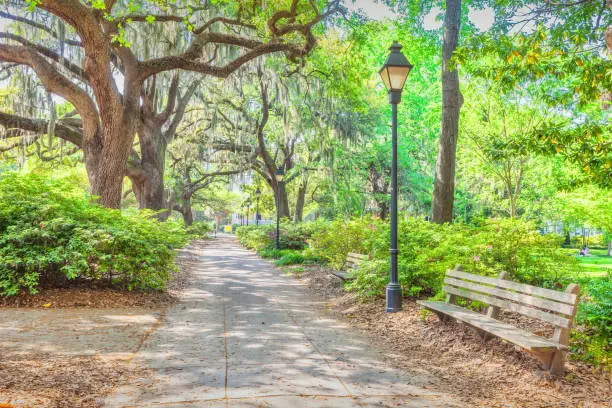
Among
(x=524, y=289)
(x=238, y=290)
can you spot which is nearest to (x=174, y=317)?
(x=238, y=290)

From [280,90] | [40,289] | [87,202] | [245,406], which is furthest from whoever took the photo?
[280,90]

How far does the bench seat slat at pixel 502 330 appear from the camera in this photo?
406 centimetres

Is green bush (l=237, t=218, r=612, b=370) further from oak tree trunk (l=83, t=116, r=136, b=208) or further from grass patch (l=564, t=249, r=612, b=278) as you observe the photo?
oak tree trunk (l=83, t=116, r=136, b=208)

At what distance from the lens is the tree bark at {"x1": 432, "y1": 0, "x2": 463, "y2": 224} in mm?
11047

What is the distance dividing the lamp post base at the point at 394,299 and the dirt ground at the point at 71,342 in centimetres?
334

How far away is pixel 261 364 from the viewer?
4527mm

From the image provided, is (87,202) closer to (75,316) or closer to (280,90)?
(75,316)

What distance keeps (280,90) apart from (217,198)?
4139 centimetres

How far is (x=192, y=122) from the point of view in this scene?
81.8ft

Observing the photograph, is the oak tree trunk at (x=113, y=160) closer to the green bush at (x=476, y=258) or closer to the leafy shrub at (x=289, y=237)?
the green bush at (x=476, y=258)

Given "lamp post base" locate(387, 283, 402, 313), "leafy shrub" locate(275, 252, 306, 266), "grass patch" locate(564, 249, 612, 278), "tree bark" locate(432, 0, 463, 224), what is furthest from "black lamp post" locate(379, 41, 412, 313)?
"leafy shrub" locate(275, 252, 306, 266)

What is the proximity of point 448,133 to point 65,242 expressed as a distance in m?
8.22

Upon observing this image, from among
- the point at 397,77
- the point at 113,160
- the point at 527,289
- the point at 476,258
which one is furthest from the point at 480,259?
the point at 113,160

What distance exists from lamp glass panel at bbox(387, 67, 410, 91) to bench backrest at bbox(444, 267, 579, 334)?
10.4 feet
